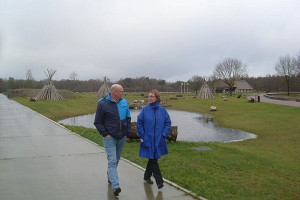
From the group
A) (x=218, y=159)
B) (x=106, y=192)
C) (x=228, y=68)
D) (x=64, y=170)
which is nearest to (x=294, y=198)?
(x=218, y=159)

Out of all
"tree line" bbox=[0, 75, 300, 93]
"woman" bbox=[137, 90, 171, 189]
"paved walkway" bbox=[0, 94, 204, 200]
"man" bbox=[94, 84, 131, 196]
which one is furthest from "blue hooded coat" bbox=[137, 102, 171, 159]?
"tree line" bbox=[0, 75, 300, 93]

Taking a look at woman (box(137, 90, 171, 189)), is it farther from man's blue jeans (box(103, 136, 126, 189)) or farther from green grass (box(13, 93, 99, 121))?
green grass (box(13, 93, 99, 121))

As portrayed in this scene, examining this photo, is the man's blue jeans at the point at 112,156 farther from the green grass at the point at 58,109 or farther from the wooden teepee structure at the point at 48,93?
the wooden teepee structure at the point at 48,93

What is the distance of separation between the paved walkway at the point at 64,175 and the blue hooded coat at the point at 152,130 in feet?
2.11

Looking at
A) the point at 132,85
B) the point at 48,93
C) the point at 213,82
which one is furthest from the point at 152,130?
the point at 132,85

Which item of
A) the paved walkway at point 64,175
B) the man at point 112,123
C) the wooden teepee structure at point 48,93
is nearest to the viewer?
the paved walkway at point 64,175

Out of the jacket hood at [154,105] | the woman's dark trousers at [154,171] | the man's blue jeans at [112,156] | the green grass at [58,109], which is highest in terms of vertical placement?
the jacket hood at [154,105]

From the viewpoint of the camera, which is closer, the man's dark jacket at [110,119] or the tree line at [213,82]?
the man's dark jacket at [110,119]

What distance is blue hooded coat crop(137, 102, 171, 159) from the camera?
4922 millimetres

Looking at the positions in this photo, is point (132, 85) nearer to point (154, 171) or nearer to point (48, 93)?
point (48, 93)

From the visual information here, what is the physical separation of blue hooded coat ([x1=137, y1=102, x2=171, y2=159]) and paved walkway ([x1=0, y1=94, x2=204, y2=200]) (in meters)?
0.64

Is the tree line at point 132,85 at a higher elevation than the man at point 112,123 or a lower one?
higher

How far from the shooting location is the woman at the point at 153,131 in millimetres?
4922

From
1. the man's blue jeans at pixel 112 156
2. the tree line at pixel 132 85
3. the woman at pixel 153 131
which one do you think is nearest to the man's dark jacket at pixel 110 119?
the man's blue jeans at pixel 112 156
